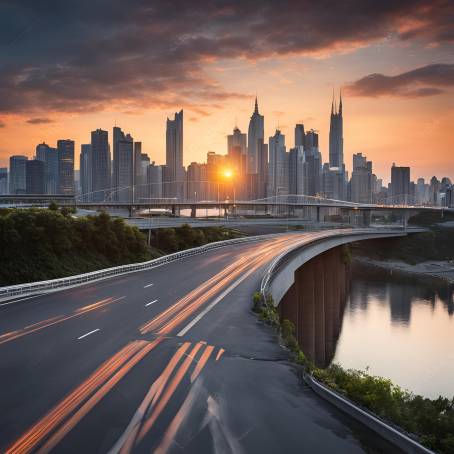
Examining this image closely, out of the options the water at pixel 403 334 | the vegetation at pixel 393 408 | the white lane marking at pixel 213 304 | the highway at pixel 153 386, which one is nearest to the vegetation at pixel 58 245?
the highway at pixel 153 386

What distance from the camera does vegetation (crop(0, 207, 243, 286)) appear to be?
155 feet

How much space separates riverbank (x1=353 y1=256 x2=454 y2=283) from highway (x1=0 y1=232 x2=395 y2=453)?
116 meters

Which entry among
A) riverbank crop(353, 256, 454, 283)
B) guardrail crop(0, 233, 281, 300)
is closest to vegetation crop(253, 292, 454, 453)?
guardrail crop(0, 233, 281, 300)

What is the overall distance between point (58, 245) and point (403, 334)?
54.3 metres

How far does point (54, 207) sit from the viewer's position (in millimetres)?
65312

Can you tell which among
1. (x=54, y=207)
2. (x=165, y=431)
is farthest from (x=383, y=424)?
(x=54, y=207)

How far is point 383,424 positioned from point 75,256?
46309 mm

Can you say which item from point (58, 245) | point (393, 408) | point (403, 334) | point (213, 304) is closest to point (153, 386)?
point (393, 408)

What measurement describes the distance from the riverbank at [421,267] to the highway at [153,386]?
4573 inches

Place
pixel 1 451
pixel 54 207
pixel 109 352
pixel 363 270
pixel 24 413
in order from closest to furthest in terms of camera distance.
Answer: pixel 1 451 < pixel 24 413 < pixel 109 352 < pixel 54 207 < pixel 363 270

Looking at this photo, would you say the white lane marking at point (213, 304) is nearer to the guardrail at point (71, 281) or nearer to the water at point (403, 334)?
the guardrail at point (71, 281)

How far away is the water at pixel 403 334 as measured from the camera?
179 ft

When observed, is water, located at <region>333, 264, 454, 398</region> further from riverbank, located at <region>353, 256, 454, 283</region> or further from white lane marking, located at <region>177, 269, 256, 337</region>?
white lane marking, located at <region>177, 269, 256, 337</region>

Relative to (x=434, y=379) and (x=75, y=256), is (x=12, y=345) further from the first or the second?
(x=434, y=379)
